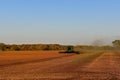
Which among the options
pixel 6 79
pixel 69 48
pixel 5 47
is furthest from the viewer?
pixel 5 47

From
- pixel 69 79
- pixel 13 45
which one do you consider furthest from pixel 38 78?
pixel 13 45

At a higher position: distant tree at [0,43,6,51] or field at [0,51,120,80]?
distant tree at [0,43,6,51]

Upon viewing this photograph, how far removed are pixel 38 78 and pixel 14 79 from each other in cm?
153

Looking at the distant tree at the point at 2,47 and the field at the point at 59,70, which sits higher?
the distant tree at the point at 2,47

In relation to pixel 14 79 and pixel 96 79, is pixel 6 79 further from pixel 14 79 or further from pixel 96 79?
pixel 96 79

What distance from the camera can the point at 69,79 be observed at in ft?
69.2

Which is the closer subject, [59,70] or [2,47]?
[59,70]

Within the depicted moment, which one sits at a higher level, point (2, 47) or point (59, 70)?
point (2, 47)

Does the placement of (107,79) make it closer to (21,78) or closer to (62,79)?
(62,79)

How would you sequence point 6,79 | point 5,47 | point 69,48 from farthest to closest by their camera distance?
point 5,47 → point 69,48 → point 6,79

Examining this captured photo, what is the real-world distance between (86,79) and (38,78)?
3006 mm

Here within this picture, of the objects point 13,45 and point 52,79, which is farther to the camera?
point 13,45

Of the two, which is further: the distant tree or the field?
the distant tree

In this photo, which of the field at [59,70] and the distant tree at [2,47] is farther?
the distant tree at [2,47]
